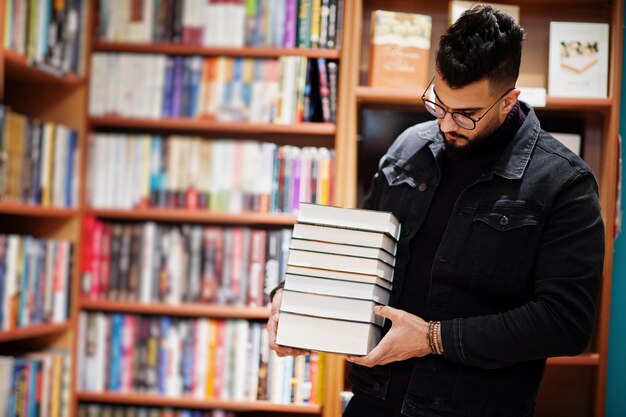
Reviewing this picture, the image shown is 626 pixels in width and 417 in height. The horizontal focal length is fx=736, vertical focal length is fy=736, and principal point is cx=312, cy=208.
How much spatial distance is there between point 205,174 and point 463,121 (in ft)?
4.46

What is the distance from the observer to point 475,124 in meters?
1.43

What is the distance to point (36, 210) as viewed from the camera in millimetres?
2371

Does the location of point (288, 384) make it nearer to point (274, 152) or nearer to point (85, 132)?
point (274, 152)

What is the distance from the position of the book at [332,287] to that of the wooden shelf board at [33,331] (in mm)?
1189

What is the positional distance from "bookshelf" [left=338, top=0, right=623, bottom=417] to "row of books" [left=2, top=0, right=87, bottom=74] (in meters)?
0.94

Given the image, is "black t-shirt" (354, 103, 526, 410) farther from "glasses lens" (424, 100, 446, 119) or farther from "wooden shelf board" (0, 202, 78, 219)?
"wooden shelf board" (0, 202, 78, 219)

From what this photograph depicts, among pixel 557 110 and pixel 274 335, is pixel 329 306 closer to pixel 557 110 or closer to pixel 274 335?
pixel 274 335

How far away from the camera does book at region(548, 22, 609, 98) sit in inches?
97.3

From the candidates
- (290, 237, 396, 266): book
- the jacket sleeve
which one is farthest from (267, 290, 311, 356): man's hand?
the jacket sleeve

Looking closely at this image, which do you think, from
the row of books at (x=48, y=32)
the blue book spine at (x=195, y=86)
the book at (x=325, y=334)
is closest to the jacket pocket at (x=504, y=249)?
the book at (x=325, y=334)

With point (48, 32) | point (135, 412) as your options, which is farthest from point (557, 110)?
point (135, 412)

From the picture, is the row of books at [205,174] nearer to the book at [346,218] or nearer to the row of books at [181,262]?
the row of books at [181,262]

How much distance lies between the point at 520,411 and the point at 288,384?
1.23m

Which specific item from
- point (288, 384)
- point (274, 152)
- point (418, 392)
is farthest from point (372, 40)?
point (418, 392)
